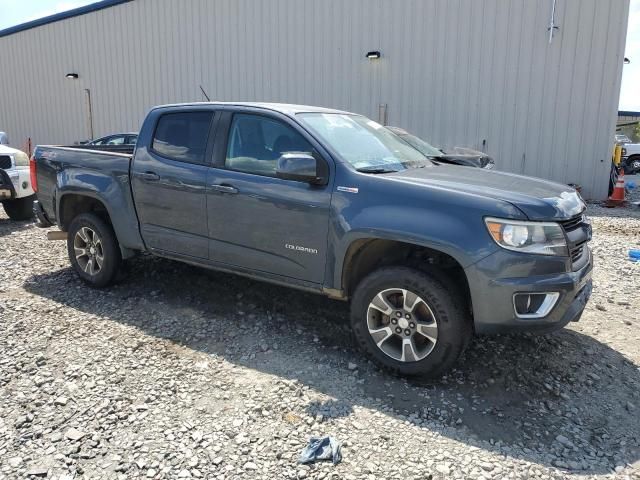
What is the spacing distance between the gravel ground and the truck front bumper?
56 centimetres

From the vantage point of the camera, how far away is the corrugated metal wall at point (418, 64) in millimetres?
11734

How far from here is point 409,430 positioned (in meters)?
2.95

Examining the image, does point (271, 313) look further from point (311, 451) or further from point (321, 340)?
point (311, 451)

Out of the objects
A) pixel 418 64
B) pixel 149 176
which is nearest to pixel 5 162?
pixel 149 176

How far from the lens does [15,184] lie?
795cm

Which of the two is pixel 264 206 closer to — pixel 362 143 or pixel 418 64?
pixel 362 143

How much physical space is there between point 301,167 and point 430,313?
1.29 m

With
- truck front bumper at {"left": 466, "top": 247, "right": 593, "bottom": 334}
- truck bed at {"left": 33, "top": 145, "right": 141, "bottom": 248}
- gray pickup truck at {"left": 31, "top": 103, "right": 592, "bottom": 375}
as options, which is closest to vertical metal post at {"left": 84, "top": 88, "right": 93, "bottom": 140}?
truck bed at {"left": 33, "top": 145, "right": 141, "bottom": 248}

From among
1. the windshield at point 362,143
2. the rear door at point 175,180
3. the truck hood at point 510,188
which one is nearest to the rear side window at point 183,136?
the rear door at point 175,180

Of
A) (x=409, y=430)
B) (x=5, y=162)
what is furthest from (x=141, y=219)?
(x=5, y=162)

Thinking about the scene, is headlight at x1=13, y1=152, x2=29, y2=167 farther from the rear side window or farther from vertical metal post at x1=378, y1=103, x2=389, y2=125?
vertical metal post at x1=378, y1=103, x2=389, y2=125

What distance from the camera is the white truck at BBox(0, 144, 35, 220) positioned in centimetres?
783

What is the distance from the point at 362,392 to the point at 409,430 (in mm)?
458

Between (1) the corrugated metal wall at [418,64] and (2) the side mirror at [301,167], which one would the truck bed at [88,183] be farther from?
(1) the corrugated metal wall at [418,64]
